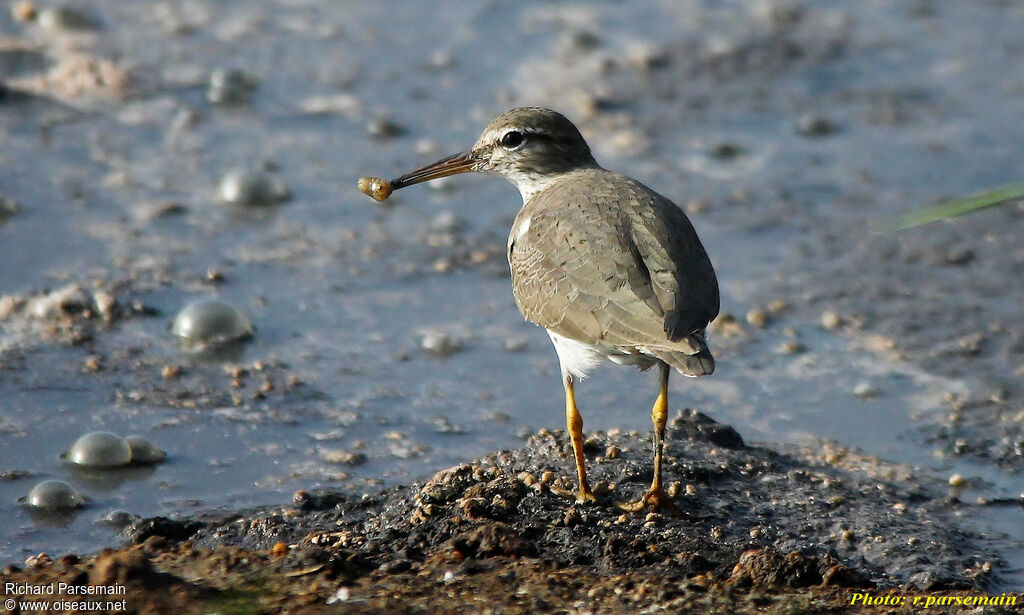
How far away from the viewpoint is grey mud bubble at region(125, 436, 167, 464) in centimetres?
583

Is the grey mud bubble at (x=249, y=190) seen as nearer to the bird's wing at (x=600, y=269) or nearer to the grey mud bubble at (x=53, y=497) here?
the bird's wing at (x=600, y=269)

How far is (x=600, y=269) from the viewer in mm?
5379

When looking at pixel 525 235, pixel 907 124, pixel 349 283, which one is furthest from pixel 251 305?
pixel 907 124

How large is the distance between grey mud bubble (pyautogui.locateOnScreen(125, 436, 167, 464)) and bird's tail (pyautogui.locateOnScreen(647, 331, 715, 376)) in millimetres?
2203

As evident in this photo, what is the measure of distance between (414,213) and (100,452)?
2998mm

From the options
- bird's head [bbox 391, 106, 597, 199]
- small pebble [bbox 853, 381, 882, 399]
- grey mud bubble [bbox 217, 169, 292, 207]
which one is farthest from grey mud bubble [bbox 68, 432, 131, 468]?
small pebble [bbox 853, 381, 882, 399]

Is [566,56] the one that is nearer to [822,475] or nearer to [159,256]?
[159,256]

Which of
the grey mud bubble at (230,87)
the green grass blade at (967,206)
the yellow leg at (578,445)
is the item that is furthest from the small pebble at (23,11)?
the green grass blade at (967,206)

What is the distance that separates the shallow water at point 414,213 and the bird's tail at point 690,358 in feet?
4.61

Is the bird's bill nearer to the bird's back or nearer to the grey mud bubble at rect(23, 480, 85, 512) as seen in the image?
the bird's back

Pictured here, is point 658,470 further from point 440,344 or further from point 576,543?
point 440,344

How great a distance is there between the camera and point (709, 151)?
895 centimetres

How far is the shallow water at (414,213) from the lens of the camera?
6168 millimetres

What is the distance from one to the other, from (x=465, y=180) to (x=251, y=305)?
→ 1984 millimetres
